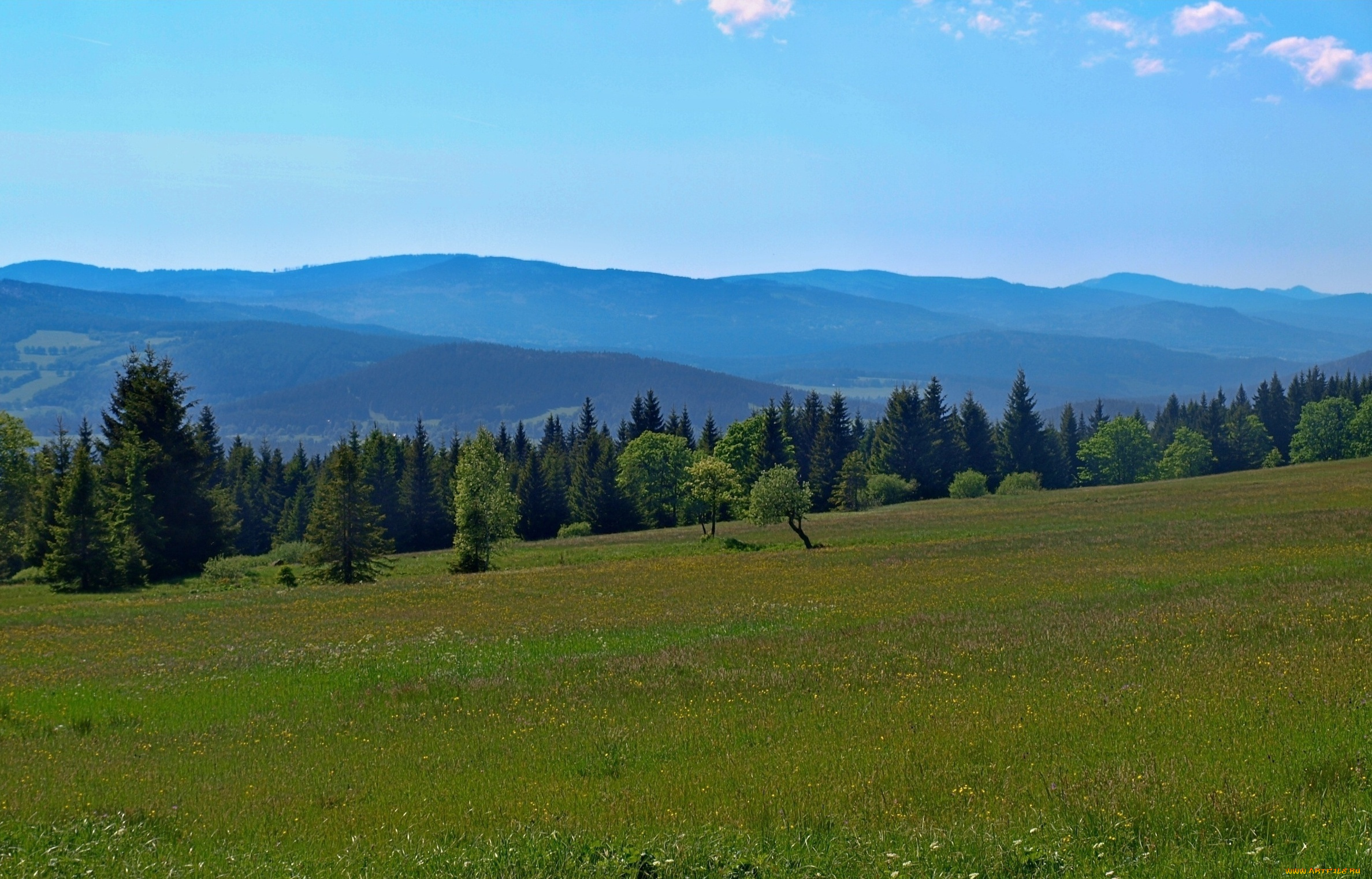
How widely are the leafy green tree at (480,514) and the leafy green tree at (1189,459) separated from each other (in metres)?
108

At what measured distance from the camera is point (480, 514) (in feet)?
188

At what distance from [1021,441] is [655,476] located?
180 ft

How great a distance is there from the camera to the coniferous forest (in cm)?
5406

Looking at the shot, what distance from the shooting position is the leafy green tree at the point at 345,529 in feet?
172

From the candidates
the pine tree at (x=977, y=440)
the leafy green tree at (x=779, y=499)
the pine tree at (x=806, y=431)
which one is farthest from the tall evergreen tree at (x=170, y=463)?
the pine tree at (x=977, y=440)

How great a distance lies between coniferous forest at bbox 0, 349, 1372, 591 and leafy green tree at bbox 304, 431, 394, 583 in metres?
0.12


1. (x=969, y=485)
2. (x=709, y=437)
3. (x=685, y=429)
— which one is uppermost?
(x=685, y=429)

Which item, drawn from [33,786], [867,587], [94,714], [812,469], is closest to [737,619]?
[867,587]

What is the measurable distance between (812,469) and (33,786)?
110 meters

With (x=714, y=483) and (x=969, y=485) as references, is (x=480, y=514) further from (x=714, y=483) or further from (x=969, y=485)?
(x=969, y=485)

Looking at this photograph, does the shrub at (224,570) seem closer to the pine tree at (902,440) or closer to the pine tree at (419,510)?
the pine tree at (419,510)

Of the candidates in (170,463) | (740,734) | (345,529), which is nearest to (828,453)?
(345,529)

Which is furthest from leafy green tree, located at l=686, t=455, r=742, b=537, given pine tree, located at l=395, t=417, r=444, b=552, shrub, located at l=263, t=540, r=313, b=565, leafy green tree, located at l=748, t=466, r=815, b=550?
pine tree, located at l=395, t=417, r=444, b=552

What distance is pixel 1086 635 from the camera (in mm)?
18328
